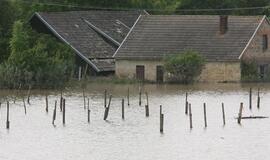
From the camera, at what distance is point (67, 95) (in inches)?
2231

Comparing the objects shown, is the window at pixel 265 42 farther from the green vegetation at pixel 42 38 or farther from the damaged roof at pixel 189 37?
the green vegetation at pixel 42 38

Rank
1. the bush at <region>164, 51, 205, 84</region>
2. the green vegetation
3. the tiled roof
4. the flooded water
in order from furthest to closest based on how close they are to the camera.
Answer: the tiled roof, the bush at <region>164, 51, 205, 84</region>, the green vegetation, the flooded water

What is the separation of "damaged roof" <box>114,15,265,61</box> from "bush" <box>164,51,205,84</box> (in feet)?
6.50

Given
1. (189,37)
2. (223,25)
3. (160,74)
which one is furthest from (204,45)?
(160,74)

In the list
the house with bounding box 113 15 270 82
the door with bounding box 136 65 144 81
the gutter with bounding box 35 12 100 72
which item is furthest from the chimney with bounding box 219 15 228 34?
the gutter with bounding box 35 12 100 72

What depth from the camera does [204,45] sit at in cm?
6638

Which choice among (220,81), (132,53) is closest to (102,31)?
(132,53)

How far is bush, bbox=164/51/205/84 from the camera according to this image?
62469 millimetres

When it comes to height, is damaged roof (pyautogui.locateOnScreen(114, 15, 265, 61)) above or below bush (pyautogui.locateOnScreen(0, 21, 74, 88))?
above

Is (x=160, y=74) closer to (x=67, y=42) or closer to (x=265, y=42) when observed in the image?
(x=67, y=42)

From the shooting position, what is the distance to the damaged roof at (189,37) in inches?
2574

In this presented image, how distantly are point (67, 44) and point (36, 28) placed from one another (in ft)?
9.97

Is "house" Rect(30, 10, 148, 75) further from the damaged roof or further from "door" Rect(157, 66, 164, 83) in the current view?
"door" Rect(157, 66, 164, 83)

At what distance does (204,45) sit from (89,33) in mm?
7603
